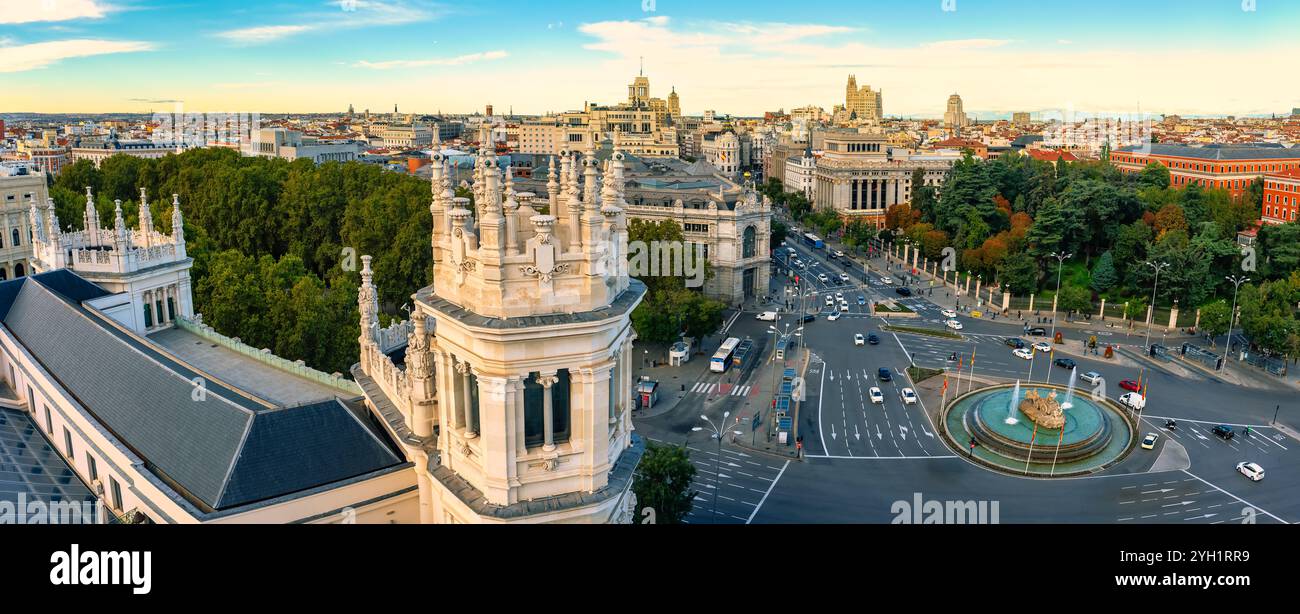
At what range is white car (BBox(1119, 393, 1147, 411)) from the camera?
5219 centimetres

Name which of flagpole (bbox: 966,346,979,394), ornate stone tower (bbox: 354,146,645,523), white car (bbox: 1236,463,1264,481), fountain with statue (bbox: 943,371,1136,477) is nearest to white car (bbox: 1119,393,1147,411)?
fountain with statue (bbox: 943,371,1136,477)

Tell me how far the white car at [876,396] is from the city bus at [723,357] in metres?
10.5

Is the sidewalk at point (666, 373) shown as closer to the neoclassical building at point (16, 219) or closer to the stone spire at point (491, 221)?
the stone spire at point (491, 221)

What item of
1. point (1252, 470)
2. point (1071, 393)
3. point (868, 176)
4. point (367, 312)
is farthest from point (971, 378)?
point (868, 176)

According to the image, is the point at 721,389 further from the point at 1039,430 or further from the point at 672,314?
the point at 1039,430

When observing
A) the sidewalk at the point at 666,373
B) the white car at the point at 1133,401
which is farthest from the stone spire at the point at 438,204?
the white car at the point at 1133,401

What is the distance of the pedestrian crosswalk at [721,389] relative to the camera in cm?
5569

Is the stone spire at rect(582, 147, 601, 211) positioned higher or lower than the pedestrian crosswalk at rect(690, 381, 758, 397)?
higher

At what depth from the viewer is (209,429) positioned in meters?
19.2

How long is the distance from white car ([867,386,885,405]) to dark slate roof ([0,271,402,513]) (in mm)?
40575

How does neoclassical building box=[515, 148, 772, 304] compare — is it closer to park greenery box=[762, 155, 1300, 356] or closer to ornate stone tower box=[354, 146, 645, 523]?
park greenery box=[762, 155, 1300, 356]
